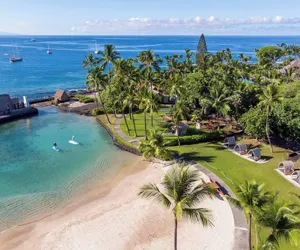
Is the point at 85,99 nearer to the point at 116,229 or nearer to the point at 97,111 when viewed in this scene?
the point at 97,111

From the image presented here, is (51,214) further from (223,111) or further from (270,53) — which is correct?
(270,53)

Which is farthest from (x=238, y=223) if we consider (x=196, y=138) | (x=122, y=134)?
(x=122, y=134)

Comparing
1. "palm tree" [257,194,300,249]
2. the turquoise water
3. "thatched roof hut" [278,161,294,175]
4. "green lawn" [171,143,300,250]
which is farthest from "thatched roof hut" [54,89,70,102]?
"palm tree" [257,194,300,249]

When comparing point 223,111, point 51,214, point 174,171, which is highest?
point 174,171

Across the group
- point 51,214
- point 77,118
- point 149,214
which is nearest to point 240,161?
point 149,214

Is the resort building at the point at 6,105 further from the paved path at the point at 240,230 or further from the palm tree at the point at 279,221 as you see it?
the palm tree at the point at 279,221

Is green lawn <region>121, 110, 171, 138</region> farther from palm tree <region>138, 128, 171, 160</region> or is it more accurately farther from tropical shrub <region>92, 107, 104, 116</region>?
palm tree <region>138, 128, 171, 160</region>
